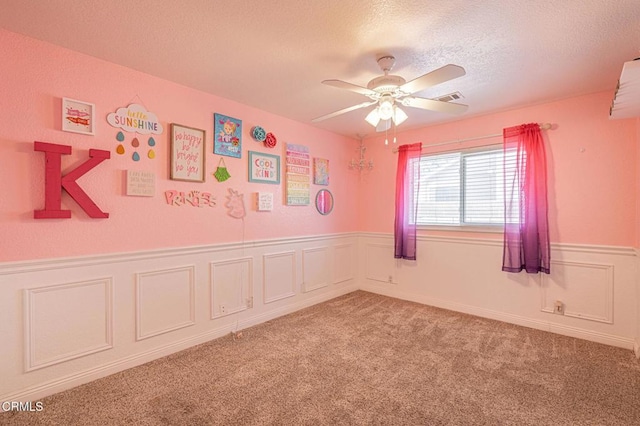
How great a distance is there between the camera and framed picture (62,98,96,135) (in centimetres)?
215

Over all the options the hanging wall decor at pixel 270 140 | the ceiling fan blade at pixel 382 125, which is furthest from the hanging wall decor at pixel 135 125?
the ceiling fan blade at pixel 382 125

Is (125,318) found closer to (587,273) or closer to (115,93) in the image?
(115,93)

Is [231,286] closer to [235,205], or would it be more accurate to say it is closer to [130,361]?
[235,205]

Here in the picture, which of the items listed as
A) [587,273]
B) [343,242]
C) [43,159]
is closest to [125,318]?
[43,159]

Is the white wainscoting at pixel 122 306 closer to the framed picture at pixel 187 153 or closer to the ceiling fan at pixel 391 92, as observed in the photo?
the framed picture at pixel 187 153

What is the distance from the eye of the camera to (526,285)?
331 centimetres

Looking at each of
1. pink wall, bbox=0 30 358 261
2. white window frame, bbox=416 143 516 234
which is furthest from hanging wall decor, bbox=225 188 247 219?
white window frame, bbox=416 143 516 234

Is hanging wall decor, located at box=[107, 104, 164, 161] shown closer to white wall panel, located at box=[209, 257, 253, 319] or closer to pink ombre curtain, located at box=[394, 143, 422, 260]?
white wall panel, located at box=[209, 257, 253, 319]

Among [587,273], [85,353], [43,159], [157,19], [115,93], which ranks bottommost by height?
[85,353]

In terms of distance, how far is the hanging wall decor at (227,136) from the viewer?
9.89ft

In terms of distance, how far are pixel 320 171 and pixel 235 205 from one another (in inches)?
55.6

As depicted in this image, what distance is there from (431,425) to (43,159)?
3.01m

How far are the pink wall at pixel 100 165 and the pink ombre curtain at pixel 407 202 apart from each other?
1.88m

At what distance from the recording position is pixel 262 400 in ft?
6.61
